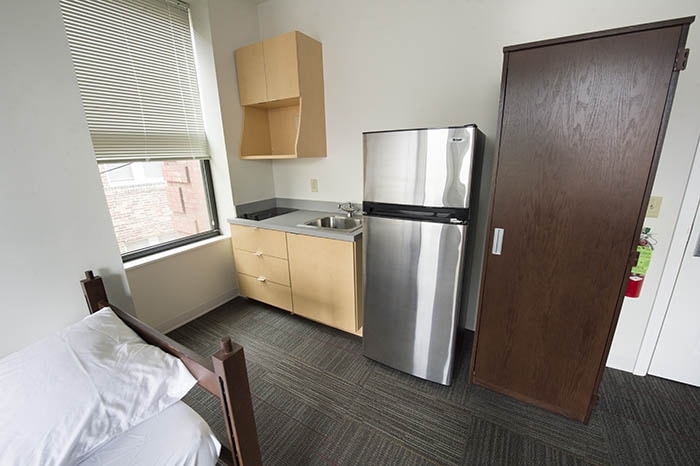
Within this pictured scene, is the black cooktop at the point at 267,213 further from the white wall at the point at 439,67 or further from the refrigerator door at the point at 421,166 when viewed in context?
the refrigerator door at the point at 421,166

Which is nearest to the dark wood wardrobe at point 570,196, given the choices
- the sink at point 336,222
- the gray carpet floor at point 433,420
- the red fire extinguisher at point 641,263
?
the gray carpet floor at point 433,420

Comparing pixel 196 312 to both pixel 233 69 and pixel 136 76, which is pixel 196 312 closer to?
pixel 136 76

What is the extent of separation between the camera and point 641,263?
5.50 ft

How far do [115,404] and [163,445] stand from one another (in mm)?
216

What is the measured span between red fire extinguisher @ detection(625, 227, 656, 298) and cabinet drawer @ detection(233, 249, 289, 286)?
2322mm

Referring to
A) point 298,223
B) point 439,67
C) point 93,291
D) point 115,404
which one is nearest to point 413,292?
point 298,223

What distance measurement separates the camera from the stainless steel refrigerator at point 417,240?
5.04ft

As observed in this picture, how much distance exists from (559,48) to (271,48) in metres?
2.04

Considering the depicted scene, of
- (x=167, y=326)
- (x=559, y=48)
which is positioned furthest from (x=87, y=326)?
(x=559, y=48)

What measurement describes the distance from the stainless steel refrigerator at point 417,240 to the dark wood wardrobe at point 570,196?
18 centimetres

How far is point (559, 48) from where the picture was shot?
49.1 inches

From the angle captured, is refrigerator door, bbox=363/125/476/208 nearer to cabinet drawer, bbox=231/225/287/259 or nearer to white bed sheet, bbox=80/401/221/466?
cabinet drawer, bbox=231/225/287/259

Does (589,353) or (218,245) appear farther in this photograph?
(218,245)

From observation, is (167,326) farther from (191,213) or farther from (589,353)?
(589,353)
